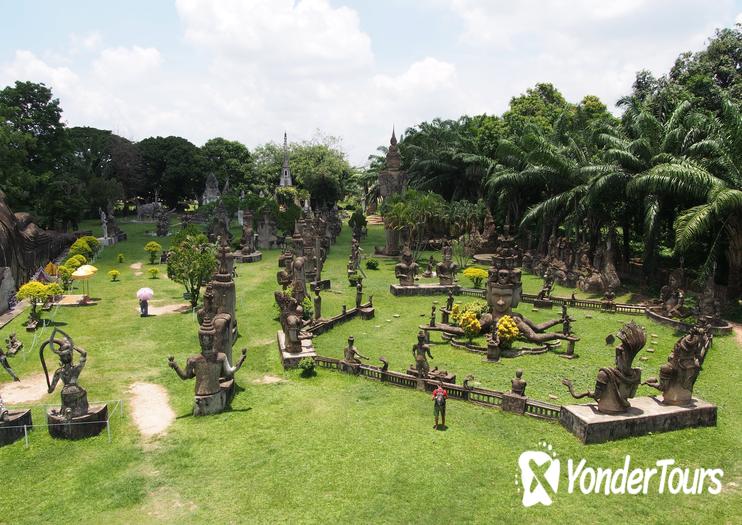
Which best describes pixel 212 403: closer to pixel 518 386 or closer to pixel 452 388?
pixel 452 388

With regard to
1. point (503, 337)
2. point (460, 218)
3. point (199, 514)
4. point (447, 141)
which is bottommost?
A: point (199, 514)

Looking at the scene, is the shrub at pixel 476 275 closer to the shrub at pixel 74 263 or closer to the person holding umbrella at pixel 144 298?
the person holding umbrella at pixel 144 298

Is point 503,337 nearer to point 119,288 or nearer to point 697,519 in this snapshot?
point 697,519

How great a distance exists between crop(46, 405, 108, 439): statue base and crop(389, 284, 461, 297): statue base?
65.3ft

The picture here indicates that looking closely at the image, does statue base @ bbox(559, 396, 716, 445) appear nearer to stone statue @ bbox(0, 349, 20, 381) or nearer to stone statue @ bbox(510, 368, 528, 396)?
stone statue @ bbox(510, 368, 528, 396)

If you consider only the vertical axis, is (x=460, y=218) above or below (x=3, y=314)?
above

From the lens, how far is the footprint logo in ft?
37.7

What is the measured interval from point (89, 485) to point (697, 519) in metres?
13.0

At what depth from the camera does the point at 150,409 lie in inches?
653

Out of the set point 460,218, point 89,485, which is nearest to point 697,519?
point 89,485

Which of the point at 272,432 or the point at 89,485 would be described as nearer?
the point at 89,485

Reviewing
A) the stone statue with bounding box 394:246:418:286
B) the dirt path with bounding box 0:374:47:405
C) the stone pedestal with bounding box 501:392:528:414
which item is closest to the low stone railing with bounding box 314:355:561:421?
the stone pedestal with bounding box 501:392:528:414

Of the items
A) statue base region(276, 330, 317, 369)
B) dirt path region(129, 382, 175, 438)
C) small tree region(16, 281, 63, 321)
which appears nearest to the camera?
dirt path region(129, 382, 175, 438)

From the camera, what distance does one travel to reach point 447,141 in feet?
190
